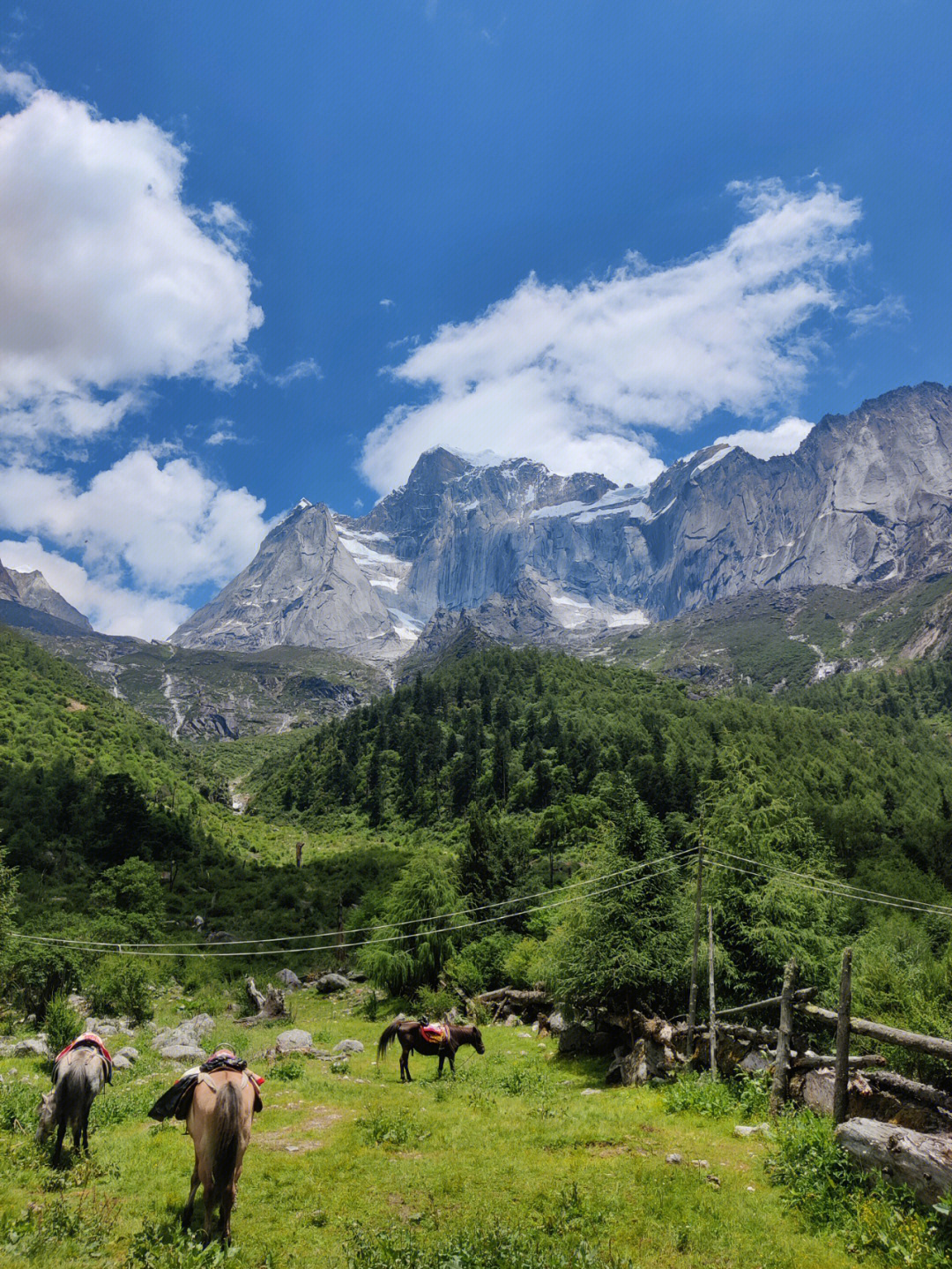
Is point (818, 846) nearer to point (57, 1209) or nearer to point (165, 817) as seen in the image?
point (57, 1209)

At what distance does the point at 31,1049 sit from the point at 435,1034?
13486 millimetres

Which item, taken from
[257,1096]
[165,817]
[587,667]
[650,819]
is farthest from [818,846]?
[587,667]

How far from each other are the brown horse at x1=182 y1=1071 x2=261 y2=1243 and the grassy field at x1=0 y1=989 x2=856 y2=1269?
0.55 metres

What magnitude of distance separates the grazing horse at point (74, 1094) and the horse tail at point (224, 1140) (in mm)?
3581

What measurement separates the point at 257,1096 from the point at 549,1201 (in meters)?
5.00

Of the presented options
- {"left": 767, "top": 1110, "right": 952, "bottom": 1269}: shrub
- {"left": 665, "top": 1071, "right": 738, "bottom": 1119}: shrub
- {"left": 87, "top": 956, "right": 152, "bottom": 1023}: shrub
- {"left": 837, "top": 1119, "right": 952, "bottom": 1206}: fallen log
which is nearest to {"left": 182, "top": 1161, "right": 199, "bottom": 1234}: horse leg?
{"left": 767, "top": 1110, "right": 952, "bottom": 1269}: shrub

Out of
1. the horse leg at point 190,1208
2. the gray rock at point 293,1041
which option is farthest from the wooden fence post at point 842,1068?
the gray rock at point 293,1041

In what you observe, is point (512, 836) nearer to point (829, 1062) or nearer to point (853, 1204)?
point (829, 1062)

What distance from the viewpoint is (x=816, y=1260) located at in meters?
9.22

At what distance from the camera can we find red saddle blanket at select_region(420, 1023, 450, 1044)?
20.9 metres

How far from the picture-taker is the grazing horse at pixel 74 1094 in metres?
11.7

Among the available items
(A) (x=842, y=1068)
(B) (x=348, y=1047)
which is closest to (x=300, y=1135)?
(A) (x=842, y=1068)

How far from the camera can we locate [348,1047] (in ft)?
85.8

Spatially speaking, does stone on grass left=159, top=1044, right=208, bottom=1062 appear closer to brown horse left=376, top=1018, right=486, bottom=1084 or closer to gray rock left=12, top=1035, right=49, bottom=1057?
gray rock left=12, top=1035, right=49, bottom=1057
